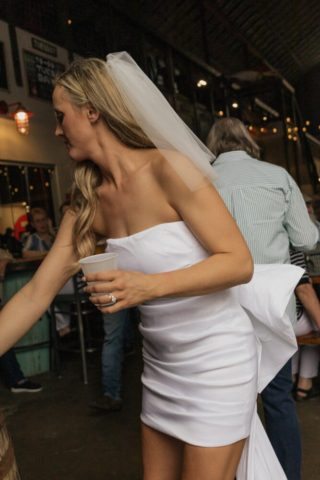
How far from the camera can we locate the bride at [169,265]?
1.09m

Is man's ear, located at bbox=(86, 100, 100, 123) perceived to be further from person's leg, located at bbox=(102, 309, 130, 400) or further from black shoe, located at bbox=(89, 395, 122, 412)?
black shoe, located at bbox=(89, 395, 122, 412)

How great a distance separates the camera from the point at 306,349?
3.08 m

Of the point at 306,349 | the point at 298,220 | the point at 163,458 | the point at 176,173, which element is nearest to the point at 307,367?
the point at 306,349

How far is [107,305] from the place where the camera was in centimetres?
88

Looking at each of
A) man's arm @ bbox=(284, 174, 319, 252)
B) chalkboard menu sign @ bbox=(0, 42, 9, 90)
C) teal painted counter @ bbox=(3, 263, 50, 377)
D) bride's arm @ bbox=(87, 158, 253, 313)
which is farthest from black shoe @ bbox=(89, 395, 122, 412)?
chalkboard menu sign @ bbox=(0, 42, 9, 90)

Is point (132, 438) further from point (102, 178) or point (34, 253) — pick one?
point (34, 253)

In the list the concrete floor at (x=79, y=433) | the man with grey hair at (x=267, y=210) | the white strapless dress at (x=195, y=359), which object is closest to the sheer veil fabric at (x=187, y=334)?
the white strapless dress at (x=195, y=359)

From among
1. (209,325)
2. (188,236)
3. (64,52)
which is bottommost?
(209,325)

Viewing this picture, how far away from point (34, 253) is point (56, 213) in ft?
11.8

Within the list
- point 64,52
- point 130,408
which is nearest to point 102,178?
point 130,408

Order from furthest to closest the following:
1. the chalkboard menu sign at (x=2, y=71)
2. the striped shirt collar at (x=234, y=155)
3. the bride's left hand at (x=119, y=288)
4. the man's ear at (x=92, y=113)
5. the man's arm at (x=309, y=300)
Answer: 1. the chalkboard menu sign at (x=2, y=71)
2. the man's arm at (x=309, y=300)
3. the striped shirt collar at (x=234, y=155)
4. the man's ear at (x=92, y=113)
5. the bride's left hand at (x=119, y=288)

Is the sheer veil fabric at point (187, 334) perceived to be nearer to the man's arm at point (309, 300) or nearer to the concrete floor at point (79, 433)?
the concrete floor at point (79, 433)

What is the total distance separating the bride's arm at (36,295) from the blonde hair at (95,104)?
0.13ft

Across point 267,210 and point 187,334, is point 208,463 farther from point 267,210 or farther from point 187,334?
point 267,210
